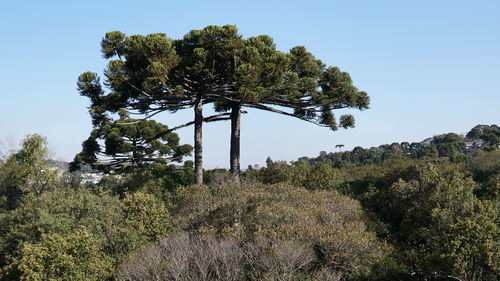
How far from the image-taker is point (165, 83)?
21.6 metres

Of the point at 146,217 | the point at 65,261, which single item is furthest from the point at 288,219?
the point at 65,261

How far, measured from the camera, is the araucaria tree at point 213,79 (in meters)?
21.1

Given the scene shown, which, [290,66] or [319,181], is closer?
[319,181]

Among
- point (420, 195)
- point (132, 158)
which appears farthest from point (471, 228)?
point (132, 158)

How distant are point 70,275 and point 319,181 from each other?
12896 millimetres

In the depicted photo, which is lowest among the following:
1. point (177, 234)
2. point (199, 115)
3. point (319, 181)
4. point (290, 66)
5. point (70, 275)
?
point (70, 275)

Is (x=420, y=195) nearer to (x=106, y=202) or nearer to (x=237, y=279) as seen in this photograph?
(x=237, y=279)

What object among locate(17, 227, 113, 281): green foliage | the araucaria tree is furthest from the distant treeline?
locate(17, 227, 113, 281): green foliage

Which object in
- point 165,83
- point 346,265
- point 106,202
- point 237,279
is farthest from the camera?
point 165,83

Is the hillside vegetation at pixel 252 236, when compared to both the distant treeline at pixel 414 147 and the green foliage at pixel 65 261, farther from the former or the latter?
the distant treeline at pixel 414 147

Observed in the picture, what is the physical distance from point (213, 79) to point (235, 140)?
3.40m

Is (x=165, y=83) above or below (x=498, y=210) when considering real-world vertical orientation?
above

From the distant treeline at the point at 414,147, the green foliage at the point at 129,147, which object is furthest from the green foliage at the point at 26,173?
the distant treeline at the point at 414,147

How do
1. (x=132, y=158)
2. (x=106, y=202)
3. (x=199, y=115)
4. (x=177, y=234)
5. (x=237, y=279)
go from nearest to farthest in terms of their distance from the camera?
(x=237, y=279) → (x=177, y=234) → (x=106, y=202) → (x=199, y=115) → (x=132, y=158)
